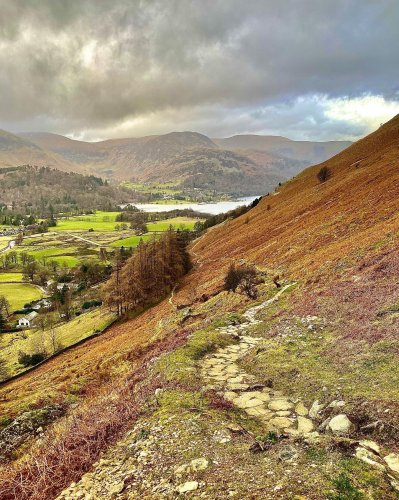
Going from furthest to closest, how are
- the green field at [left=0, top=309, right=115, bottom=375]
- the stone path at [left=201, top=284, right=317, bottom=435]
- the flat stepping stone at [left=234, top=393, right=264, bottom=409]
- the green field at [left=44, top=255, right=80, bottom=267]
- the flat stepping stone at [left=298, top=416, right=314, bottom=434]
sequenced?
1. the green field at [left=44, top=255, right=80, bottom=267]
2. the green field at [left=0, top=309, right=115, bottom=375]
3. the flat stepping stone at [left=234, top=393, right=264, bottom=409]
4. the stone path at [left=201, top=284, right=317, bottom=435]
5. the flat stepping stone at [left=298, top=416, right=314, bottom=434]

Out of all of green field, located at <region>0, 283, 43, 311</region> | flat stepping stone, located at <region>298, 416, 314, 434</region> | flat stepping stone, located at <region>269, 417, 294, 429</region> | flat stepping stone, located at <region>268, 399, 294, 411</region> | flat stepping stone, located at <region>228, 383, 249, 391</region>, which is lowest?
green field, located at <region>0, 283, 43, 311</region>

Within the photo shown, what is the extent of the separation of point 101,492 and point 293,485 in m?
4.62

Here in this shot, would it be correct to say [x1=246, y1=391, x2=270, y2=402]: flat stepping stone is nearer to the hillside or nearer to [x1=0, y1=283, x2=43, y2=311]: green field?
the hillside

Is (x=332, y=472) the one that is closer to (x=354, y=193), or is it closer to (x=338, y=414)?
(x=338, y=414)

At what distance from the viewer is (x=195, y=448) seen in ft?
30.8

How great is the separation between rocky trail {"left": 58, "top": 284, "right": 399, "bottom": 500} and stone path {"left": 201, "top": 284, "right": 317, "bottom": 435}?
0.10 ft

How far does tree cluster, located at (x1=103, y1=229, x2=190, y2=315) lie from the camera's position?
6388cm

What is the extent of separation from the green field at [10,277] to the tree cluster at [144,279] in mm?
116346

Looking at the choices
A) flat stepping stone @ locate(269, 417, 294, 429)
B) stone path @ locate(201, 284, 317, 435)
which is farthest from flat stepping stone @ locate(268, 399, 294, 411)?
flat stepping stone @ locate(269, 417, 294, 429)

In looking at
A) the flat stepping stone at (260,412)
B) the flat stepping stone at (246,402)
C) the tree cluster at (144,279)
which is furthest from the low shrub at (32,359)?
the flat stepping stone at (260,412)

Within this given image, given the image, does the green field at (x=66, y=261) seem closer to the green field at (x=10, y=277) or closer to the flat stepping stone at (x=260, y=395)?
the green field at (x=10, y=277)

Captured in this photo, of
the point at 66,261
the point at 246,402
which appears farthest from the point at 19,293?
the point at 246,402

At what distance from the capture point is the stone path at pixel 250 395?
11000mm

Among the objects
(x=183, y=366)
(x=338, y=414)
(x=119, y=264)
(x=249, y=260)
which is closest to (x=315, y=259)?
(x=249, y=260)
